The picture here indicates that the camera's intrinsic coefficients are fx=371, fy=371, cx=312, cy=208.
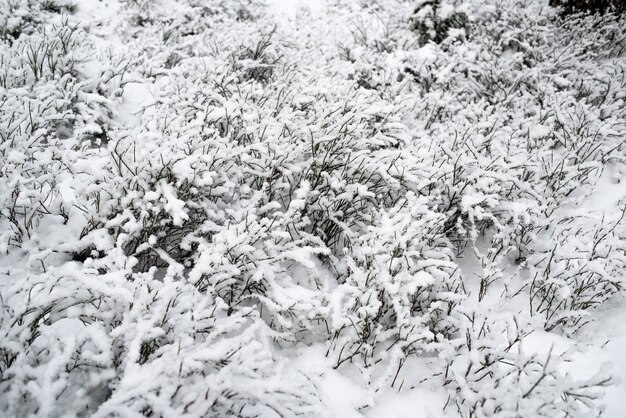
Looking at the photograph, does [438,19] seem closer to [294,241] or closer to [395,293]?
[294,241]

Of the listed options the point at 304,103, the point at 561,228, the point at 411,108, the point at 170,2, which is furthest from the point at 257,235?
the point at 170,2

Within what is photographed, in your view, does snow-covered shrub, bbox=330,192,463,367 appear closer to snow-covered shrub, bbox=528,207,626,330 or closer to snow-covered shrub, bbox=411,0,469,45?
snow-covered shrub, bbox=528,207,626,330

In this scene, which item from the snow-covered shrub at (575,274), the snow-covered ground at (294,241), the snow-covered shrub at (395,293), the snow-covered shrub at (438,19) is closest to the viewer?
the snow-covered ground at (294,241)


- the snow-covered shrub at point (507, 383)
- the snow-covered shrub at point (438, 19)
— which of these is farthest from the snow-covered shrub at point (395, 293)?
the snow-covered shrub at point (438, 19)

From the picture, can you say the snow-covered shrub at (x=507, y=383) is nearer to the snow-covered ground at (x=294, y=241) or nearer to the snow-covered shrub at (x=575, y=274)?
the snow-covered ground at (x=294, y=241)

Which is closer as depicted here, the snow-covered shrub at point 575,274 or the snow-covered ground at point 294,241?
the snow-covered ground at point 294,241

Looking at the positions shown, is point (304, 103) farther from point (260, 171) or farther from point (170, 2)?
point (170, 2)

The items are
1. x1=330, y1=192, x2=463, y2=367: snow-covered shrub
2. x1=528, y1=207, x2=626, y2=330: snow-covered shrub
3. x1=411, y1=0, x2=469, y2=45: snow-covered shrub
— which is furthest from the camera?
x1=411, y1=0, x2=469, y2=45: snow-covered shrub

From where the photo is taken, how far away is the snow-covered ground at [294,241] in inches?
59.7

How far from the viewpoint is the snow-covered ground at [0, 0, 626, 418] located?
4.98 ft

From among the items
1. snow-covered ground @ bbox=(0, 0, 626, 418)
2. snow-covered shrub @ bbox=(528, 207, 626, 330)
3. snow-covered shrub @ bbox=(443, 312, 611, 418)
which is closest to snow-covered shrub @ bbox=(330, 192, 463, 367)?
snow-covered ground @ bbox=(0, 0, 626, 418)

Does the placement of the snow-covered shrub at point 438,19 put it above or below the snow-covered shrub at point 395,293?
above

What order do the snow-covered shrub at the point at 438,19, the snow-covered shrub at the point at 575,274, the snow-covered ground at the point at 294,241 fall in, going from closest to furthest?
the snow-covered ground at the point at 294,241 < the snow-covered shrub at the point at 575,274 < the snow-covered shrub at the point at 438,19

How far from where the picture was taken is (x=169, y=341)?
163 centimetres
